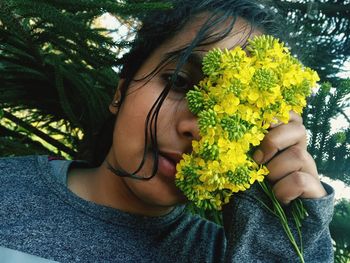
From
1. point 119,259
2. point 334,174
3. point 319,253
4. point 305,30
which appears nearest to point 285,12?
point 305,30

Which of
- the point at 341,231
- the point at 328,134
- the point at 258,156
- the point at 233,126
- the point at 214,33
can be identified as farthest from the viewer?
the point at 341,231

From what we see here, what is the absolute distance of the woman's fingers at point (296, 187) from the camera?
797 mm

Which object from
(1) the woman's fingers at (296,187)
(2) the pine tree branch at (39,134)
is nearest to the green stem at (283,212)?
(1) the woman's fingers at (296,187)

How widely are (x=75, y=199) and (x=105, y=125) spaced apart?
355 millimetres

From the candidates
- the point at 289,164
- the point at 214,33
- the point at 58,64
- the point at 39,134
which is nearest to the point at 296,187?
the point at 289,164

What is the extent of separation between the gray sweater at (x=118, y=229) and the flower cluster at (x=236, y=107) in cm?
16

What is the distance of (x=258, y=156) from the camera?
0.80 m

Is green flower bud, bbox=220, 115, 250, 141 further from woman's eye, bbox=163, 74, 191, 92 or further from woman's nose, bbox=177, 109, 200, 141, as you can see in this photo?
woman's eye, bbox=163, 74, 191, 92

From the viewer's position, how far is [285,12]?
1.53 meters

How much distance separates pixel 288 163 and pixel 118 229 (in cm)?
40

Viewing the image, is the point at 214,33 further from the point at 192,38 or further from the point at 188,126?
the point at 188,126

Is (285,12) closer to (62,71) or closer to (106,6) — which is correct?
(62,71)

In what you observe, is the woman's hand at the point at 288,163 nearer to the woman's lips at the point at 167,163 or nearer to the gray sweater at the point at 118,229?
the gray sweater at the point at 118,229

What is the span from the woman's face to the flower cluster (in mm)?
101
